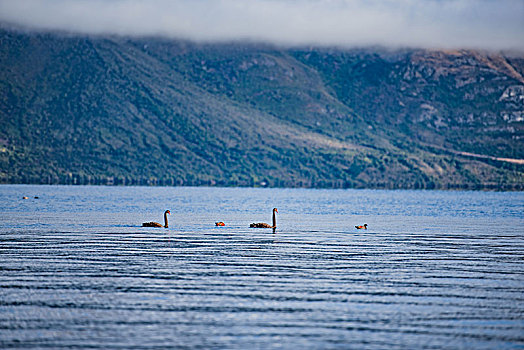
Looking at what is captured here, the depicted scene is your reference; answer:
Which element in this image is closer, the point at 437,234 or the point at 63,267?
the point at 63,267

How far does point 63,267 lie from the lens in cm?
5059

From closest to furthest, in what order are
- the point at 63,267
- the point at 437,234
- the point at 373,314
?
the point at 373,314 → the point at 63,267 → the point at 437,234

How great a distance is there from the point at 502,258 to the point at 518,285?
13858 millimetres

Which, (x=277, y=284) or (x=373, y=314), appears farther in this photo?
(x=277, y=284)

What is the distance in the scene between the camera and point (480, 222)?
109 m

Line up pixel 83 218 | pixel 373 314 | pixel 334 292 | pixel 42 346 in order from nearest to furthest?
pixel 42 346, pixel 373 314, pixel 334 292, pixel 83 218

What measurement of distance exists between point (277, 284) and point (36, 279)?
1404cm

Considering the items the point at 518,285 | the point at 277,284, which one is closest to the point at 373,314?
the point at 277,284

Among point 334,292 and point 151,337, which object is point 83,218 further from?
point 151,337

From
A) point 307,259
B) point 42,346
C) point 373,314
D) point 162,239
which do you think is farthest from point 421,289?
point 162,239

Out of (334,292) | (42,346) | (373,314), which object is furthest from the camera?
(334,292)

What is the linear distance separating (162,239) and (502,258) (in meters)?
31.1

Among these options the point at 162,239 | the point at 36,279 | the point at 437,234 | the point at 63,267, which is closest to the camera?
the point at 36,279

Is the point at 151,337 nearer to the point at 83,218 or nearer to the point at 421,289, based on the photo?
the point at 421,289
